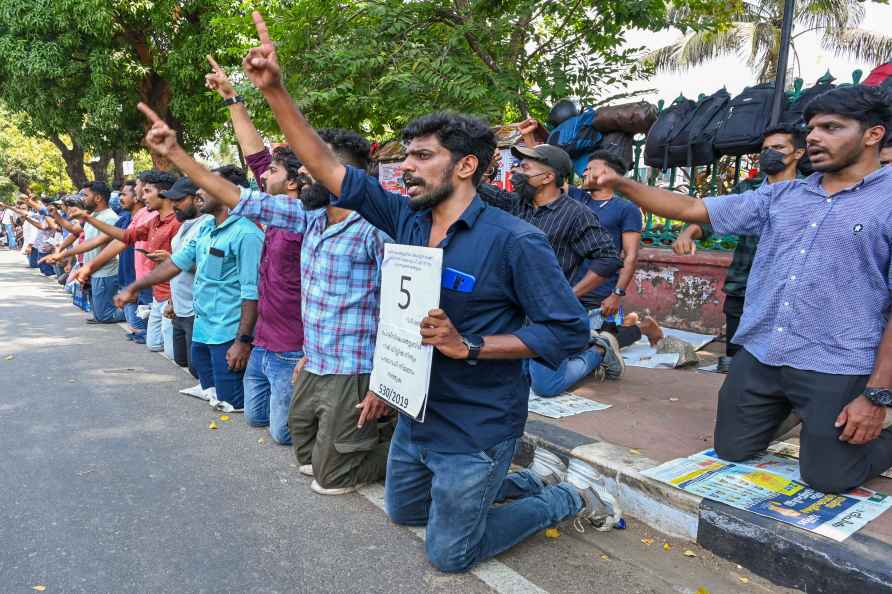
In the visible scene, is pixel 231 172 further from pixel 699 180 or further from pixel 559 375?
pixel 699 180

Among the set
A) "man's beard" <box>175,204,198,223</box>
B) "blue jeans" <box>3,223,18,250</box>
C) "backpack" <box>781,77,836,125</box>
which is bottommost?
"blue jeans" <box>3,223,18,250</box>

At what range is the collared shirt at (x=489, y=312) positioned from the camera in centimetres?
256

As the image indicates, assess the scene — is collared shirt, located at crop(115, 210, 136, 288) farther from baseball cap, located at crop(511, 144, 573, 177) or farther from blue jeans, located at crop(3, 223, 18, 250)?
blue jeans, located at crop(3, 223, 18, 250)

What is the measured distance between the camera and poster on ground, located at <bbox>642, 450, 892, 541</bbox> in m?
2.79

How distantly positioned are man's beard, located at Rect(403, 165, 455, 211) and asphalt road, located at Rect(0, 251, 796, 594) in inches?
61.1

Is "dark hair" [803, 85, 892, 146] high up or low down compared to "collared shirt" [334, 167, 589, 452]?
up

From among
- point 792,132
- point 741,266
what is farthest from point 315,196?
point 741,266

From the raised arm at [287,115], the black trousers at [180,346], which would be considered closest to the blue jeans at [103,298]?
the black trousers at [180,346]

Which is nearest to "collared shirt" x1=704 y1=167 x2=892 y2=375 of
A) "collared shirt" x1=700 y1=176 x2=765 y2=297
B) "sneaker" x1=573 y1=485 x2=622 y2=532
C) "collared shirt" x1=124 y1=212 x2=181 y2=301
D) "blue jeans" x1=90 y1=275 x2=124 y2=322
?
"sneaker" x1=573 y1=485 x2=622 y2=532

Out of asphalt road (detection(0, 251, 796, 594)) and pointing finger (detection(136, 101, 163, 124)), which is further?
pointing finger (detection(136, 101, 163, 124))

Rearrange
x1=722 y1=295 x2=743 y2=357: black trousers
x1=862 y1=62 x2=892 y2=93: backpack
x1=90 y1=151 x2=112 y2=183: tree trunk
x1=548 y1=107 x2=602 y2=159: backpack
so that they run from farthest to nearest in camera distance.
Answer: x1=90 y1=151 x2=112 y2=183: tree trunk, x1=548 y1=107 x2=602 y2=159: backpack, x1=722 y1=295 x2=743 y2=357: black trousers, x1=862 y1=62 x2=892 y2=93: backpack

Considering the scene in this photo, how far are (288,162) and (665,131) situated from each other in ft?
14.1

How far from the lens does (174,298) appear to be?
5699mm

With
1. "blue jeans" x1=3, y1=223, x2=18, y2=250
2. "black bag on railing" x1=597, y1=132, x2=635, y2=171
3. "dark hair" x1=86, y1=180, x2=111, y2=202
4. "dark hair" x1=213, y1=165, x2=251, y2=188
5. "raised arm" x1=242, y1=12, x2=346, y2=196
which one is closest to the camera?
"raised arm" x1=242, y1=12, x2=346, y2=196
